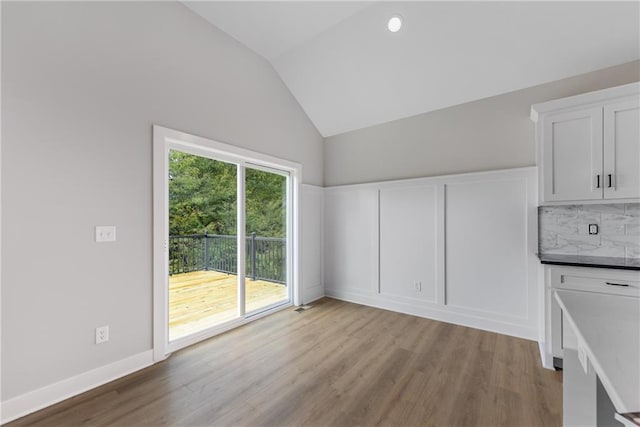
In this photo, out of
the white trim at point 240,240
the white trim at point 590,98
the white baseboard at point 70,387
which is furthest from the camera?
the white trim at point 240,240

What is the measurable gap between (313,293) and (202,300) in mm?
1744

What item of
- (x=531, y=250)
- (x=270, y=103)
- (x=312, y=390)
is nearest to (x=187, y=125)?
(x=270, y=103)

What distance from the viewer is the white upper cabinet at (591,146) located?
217 cm

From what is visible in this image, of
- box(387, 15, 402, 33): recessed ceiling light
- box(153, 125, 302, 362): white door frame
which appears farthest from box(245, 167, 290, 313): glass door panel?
box(387, 15, 402, 33): recessed ceiling light

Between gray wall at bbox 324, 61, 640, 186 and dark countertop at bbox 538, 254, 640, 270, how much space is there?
3.47ft

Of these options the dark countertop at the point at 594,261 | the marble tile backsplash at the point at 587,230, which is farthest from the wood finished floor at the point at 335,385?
the marble tile backsplash at the point at 587,230

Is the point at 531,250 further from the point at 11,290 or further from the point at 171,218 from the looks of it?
the point at 11,290

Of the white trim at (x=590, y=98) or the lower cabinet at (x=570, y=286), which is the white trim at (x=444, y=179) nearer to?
the white trim at (x=590, y=98)

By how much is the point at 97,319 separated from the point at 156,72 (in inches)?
84.3

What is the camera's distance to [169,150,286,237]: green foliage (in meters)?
2.65

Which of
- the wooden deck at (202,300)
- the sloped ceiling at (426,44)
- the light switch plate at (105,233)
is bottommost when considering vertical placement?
the wooden deck at (202,300)

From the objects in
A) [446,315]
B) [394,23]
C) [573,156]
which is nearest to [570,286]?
[573,156]

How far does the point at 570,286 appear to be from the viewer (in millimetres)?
2201

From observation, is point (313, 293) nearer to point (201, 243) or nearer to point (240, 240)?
point (240, 240)
